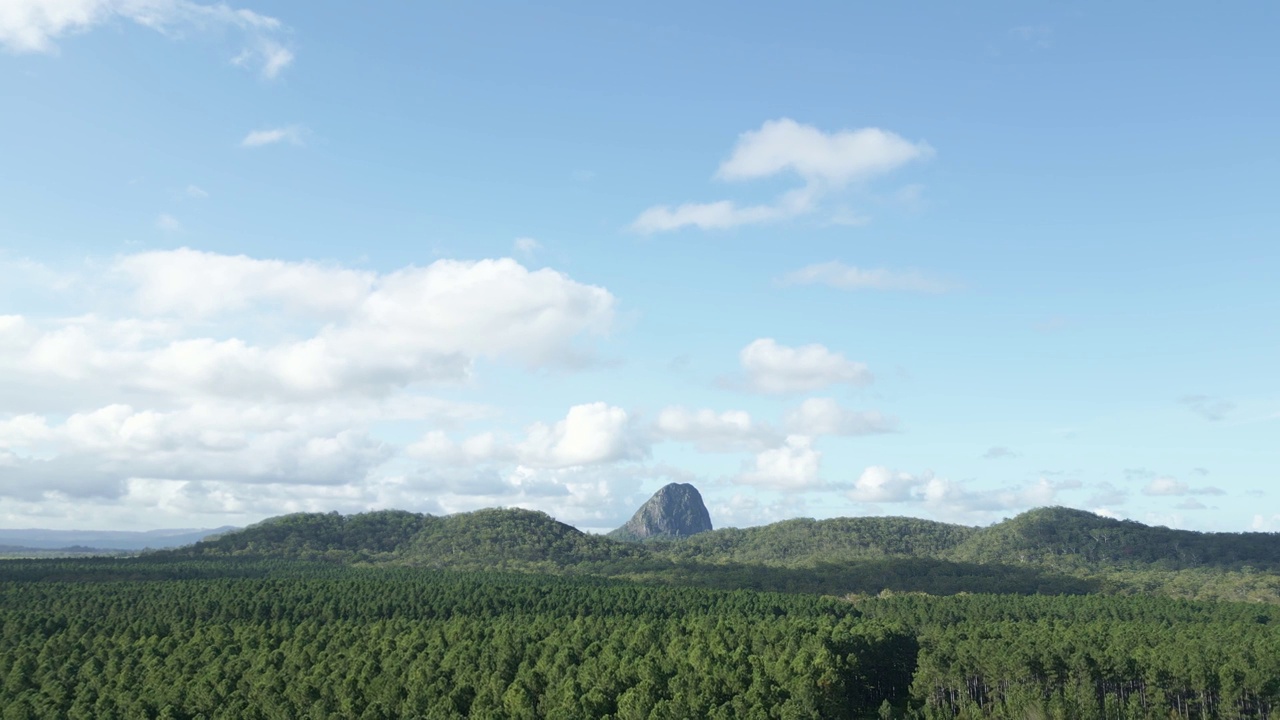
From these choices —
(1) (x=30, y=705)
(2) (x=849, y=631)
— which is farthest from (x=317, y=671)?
(2) (x=849, y=631)

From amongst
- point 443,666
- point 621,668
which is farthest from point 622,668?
point 443,666

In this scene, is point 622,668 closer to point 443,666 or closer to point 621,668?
point 621,668

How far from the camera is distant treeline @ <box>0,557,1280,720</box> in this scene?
10994 centimetres

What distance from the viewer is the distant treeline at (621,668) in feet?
361

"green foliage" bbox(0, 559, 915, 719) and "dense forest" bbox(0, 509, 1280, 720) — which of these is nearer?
"green foliage" bbox(0, 559, 915, 719)

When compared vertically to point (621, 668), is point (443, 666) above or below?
below

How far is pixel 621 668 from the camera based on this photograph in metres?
116

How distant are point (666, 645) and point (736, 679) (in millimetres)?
27851

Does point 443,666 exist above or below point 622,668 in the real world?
below

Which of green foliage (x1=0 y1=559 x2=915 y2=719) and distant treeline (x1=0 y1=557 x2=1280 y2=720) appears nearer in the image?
green foliage (x1=0 y1=559 x2=915 y2=719)

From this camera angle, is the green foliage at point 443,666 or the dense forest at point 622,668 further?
the dense forest at point 622,668

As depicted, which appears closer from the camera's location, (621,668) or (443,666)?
(621,668)

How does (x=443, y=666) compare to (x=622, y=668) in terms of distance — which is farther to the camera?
(x=443, y=666)

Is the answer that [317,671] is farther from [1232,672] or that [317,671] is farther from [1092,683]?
[1232,672]
